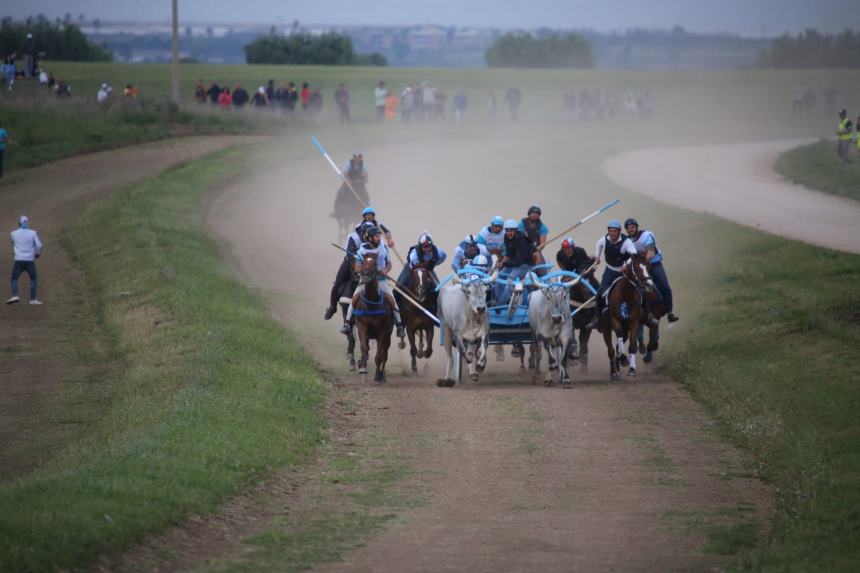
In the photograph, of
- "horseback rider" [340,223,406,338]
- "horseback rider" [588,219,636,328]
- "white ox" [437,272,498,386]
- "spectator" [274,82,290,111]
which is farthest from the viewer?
"spectator" [274,82,290,111]

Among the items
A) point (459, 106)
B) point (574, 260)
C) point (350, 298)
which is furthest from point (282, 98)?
point (574, 260)

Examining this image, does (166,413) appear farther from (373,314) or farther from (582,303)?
(582,303)

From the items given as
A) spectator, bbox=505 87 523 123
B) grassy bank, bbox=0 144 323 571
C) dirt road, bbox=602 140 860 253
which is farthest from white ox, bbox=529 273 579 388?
spectator, bbox=505 87 523 123

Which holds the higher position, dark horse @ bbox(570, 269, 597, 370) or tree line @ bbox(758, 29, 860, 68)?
tree line @ bbox(758, 29, 860, 68)

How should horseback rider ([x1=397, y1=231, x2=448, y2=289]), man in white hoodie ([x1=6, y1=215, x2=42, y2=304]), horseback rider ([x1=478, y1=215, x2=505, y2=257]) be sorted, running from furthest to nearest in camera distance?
man in white hoodie ([x1=6, y1=215, x2=42, y2=304]) → horseback rider ([x1=478, y1=215, x2=505, y2=257]) → horseback rider ([x1=397, y1=231, x2=448, y2=289])

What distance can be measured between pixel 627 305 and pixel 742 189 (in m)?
29.6

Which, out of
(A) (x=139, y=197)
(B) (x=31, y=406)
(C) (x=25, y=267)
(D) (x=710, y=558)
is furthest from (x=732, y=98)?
(D) (x=710, y=558)

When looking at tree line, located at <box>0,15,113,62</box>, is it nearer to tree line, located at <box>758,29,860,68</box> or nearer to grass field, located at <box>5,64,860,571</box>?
tree line, located at <box>758,29,860,68</box>

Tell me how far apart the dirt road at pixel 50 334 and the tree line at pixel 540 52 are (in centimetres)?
11396

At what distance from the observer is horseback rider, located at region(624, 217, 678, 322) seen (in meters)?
23.0

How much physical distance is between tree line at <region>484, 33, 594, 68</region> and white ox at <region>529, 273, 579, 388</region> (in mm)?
139524

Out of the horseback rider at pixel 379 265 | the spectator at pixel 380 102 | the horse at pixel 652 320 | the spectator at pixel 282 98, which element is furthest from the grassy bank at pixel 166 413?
the spectator at pixel 380 102

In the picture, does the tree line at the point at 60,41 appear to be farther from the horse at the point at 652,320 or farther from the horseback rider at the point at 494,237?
the horse at the point at 652,320

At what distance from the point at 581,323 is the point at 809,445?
24.6 ft
